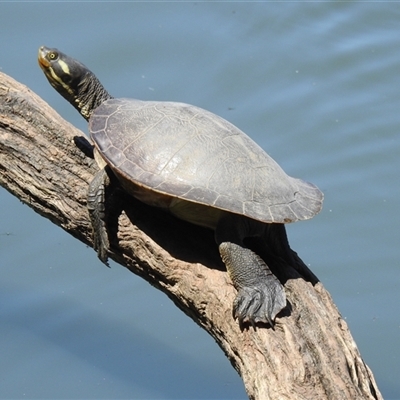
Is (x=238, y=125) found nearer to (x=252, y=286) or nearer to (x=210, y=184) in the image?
(x=210, y=184)

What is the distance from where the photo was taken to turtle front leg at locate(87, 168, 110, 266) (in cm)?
323

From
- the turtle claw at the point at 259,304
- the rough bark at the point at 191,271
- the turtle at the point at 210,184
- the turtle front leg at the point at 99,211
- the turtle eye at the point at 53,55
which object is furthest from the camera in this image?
the turtle eye at the point at 53,55

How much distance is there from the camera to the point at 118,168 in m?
3.22

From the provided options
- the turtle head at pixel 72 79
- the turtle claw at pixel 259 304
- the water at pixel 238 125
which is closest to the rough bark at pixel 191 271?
the turtle claw at pixel 259 304

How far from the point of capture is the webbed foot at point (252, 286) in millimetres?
2885

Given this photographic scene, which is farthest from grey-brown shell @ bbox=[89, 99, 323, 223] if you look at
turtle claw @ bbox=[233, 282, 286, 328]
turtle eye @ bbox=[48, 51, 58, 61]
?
turtle eye @ bbox=[48, 51, 58, 61]

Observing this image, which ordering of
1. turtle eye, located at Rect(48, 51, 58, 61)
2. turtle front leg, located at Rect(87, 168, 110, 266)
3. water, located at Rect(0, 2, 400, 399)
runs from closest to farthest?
1. turtle front leg, located at Rect(87, 168, 110, 266)
2. turtle eye, located at Rect(48, 51, 58, 61)
3. water, located at Rect(0, 2, 400, 399)

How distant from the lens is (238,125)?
5754mm

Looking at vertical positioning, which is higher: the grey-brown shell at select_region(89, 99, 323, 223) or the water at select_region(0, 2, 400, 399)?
the grey-brown shell at select_region(89, 99, 323, 223)

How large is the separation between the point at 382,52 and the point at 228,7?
134 centimetres

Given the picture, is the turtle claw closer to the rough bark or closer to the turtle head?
the rough bark

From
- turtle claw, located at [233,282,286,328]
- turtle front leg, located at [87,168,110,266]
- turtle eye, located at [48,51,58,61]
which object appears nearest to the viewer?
turtle claw, located at [233,282,286,328]

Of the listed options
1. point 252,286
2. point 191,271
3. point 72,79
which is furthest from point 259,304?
point 72,79

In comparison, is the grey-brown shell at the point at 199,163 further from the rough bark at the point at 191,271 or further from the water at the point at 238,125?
the water at the point at 238,125
